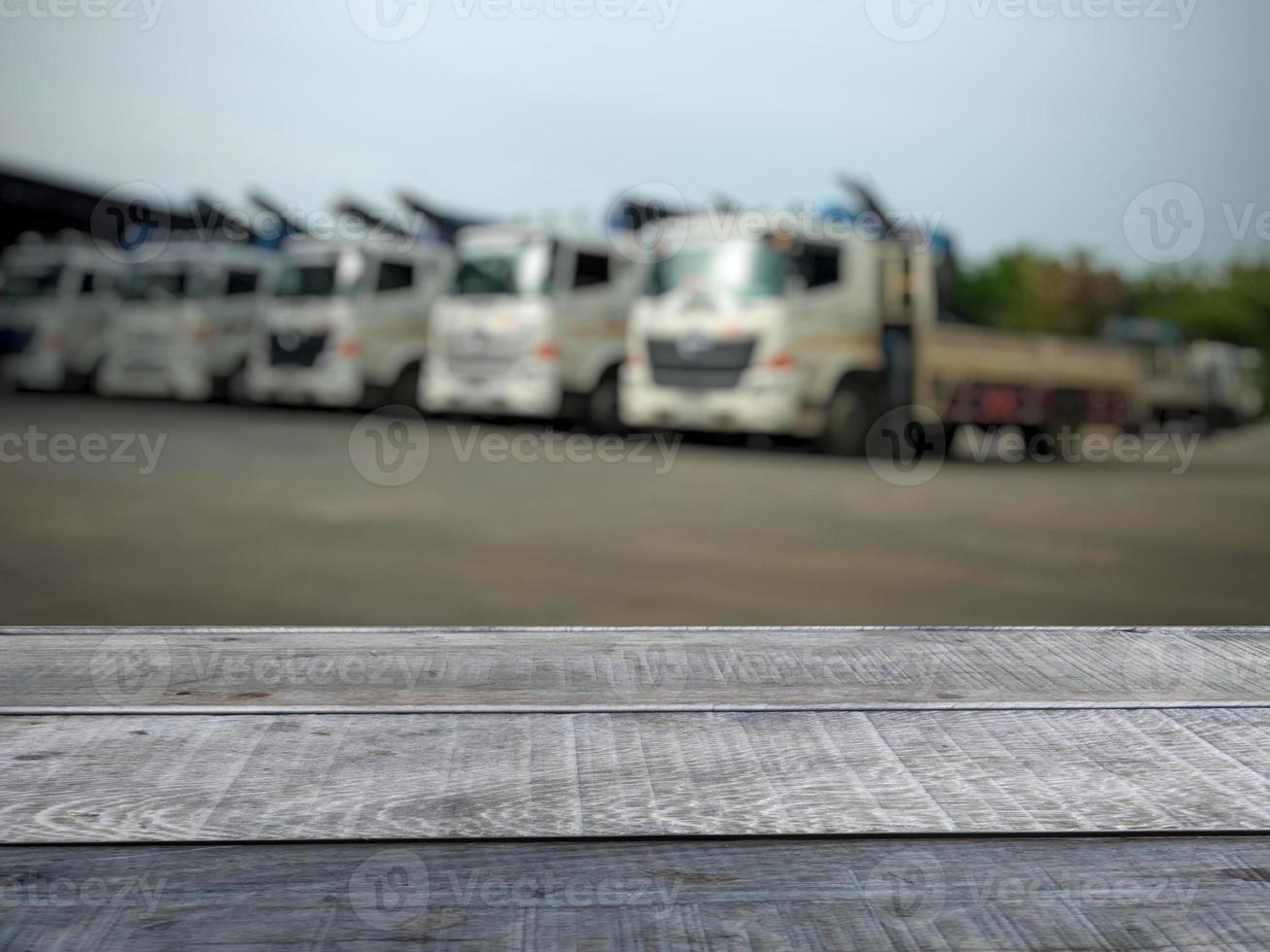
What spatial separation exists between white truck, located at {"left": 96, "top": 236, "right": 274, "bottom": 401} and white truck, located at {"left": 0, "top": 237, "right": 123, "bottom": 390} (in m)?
0.10

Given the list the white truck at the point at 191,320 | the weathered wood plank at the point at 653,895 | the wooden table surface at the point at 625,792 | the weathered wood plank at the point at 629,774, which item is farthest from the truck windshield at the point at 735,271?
the weathered wood plank at the point at 653,895

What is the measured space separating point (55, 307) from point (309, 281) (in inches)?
44.5

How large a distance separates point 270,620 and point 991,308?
3688mm

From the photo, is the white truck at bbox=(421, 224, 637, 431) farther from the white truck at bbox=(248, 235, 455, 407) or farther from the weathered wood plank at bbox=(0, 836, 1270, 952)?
the weathered wood plank at bbox=(0, 836, 1270, 952)

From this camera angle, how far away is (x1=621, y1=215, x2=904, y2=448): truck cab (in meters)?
6.40

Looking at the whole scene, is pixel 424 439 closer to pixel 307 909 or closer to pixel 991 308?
pixel 991 308

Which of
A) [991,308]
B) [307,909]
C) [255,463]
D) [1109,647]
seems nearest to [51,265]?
[255,463]

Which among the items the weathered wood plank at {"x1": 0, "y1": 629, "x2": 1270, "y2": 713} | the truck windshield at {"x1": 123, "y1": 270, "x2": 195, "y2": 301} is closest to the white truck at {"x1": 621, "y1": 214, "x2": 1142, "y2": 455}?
the truck windshield at {"x1": 123, "y1": 270, "x2": 195, "y2": 301}

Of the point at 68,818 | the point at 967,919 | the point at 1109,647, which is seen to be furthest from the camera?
the point at 1109,647

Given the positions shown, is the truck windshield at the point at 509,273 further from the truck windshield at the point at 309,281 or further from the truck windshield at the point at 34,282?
the truck windshield at the point at 34,282

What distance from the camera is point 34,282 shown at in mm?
6023

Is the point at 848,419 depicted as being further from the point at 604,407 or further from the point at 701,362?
the point at 604,407

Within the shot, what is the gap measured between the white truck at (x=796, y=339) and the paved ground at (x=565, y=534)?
0.43 meters

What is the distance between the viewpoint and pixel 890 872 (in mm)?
1673
